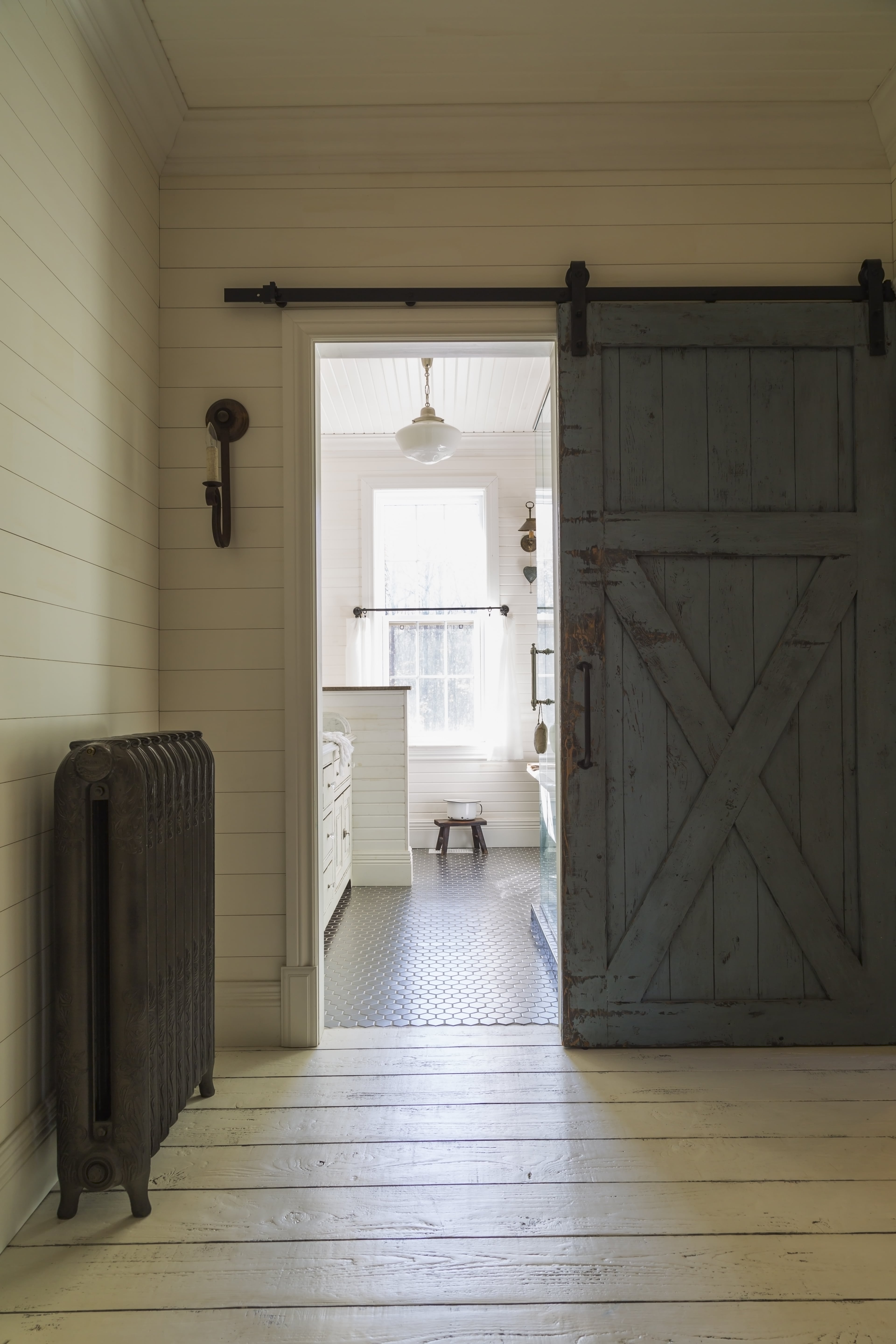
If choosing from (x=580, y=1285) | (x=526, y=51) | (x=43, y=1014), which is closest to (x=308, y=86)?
(x=526, y=51)

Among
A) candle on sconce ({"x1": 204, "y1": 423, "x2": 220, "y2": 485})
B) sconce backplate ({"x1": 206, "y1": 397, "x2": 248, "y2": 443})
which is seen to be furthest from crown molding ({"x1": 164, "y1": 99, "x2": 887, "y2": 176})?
candle on sconce ({"x1": 204, "y1": 423, "x2": 220, "y2": 485})

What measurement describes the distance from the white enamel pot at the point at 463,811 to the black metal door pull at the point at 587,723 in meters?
2.92

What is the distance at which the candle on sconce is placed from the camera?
7.83 feet

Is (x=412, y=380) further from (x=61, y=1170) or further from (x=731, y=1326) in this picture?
(x=731, y=1326)

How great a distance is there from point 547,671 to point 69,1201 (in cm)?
239

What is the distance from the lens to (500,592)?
5688 millimetres

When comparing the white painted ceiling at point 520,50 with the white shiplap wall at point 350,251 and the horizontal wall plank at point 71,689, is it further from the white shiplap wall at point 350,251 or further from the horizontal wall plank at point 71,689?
the horizontal wall plank at point 71,689

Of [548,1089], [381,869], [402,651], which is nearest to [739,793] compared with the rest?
[548,1089]

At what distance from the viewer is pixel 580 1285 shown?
1.47 metres

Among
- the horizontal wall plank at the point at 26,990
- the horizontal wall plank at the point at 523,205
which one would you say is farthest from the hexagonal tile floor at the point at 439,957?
the horizontal wall plank at the point at 523,205

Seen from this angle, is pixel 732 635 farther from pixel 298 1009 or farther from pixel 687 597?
pixel 298 1009

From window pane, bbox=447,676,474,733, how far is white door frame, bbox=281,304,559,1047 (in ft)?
10.7

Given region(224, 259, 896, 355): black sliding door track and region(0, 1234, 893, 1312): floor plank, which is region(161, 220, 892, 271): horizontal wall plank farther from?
region(0, 1234, 893, 1312): floor plank

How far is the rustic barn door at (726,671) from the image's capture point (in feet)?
Result: 8.08
